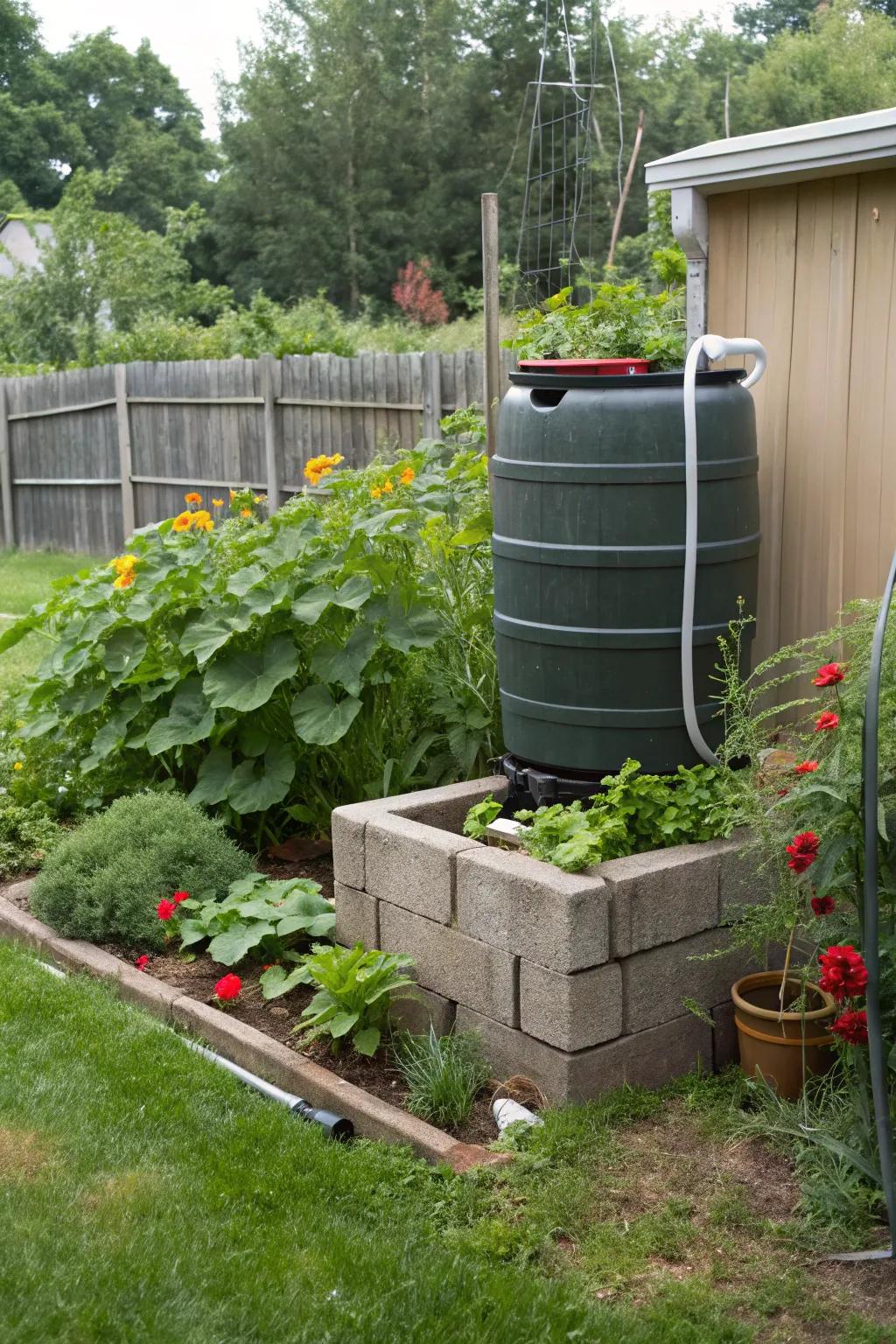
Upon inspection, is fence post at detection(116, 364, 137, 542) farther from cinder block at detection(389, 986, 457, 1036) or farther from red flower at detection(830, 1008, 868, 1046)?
red flower at detection(830, 1008, 868, 1046)

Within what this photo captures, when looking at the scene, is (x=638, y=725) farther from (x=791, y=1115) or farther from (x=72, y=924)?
(x=72, y=924)

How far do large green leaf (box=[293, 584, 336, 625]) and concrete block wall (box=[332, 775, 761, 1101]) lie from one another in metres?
0.90

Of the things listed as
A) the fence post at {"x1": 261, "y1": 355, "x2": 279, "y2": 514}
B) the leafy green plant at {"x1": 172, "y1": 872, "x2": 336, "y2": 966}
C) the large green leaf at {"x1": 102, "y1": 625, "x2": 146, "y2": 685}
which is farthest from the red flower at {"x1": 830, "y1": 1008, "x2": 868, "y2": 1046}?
the fence post at {"x1": 261, "y1": 355, "x2": 279, "y2": 514}

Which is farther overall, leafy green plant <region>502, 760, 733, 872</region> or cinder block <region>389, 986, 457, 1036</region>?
cinder block <region>389, 986, 457, 1036</region>

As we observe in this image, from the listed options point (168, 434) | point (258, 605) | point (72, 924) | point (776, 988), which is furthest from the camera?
point (168, 434)

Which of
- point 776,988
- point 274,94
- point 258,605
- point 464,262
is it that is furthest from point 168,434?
point 274,94

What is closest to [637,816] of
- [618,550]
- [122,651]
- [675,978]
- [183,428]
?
[675,978]

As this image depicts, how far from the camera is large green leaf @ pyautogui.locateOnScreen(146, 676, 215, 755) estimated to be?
14.2 feet

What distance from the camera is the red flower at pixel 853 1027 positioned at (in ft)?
8.07

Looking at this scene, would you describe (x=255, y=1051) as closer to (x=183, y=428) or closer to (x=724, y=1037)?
(x=724, y=1037)

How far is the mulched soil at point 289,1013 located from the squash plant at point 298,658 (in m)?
0.42

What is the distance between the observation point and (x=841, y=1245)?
7.92ft

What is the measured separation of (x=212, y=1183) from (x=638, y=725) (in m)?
1.42

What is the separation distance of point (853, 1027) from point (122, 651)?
296 cm
